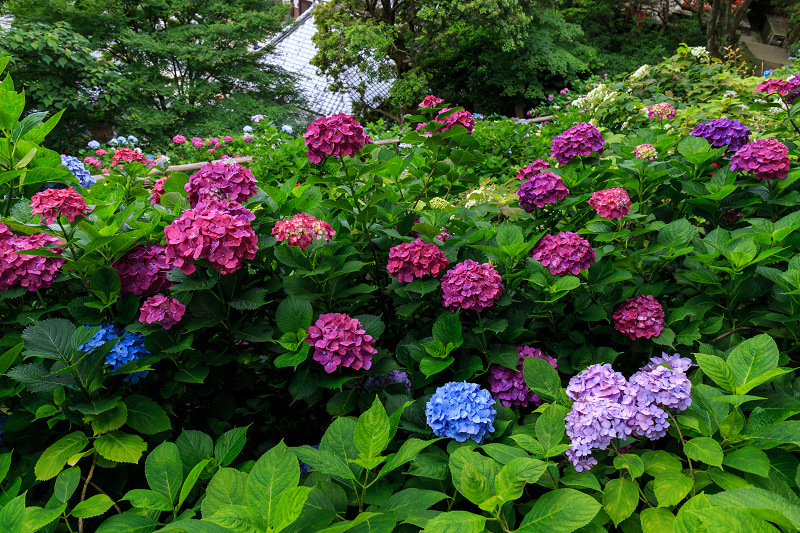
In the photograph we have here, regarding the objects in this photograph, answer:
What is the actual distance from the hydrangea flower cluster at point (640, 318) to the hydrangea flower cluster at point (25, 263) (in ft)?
5.31

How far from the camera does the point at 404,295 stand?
1407 millimetres

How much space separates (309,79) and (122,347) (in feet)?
51.5

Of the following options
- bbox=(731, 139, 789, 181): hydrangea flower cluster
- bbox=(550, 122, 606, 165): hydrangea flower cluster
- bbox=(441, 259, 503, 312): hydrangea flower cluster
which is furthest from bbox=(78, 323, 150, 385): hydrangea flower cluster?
bbox=(731, 139, 789, 181): hydrangea flower cluster

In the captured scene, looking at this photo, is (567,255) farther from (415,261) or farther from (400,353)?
(400,353)

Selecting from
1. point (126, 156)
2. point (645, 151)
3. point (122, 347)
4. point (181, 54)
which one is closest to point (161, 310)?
point (122, 347)

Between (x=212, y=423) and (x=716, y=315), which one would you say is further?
(x=716, y=315)

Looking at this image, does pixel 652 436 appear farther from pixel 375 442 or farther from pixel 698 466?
pixel 375 442

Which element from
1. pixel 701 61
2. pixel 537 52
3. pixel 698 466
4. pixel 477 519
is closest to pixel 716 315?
pixel 698 466

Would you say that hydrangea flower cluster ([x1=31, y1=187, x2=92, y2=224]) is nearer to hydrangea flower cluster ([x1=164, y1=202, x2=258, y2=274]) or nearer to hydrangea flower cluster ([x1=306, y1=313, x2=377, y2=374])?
hydrangea flower cluster ([x1=164, y1=202, x2=258, y2=274])

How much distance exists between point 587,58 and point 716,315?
54.3 ft

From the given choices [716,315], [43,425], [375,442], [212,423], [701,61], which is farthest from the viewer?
[701,61]

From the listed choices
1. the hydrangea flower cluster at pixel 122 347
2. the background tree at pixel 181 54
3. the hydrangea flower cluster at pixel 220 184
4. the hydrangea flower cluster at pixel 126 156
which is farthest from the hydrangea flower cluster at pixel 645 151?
the background tree at pixel 181 54

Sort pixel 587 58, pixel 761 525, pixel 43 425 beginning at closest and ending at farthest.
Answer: pixel 761 525 < pixel 43 425 < pixel 587 58

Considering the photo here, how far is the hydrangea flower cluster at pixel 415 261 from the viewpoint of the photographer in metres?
1.34
